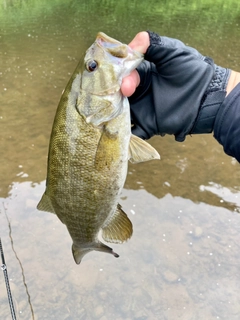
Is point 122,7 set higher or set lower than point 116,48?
lower

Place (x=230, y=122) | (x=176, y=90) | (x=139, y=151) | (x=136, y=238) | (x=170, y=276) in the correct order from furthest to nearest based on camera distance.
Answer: (x=136, y=238), (x=170, y=276), (x=176, y=90), (x=230, y=122), (x=139, y=151)

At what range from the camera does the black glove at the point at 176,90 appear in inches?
75.9

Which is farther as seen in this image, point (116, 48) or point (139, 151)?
point (139, 151)

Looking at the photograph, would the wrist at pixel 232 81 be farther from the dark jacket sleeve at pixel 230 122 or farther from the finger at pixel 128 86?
the finger at pixel 128 86

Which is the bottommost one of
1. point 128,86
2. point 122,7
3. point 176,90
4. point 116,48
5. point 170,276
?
point 122,7

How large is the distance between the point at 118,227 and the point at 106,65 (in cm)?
85

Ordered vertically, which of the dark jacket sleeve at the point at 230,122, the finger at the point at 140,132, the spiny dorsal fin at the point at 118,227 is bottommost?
the spiny dorsal fin at the point at 118,227

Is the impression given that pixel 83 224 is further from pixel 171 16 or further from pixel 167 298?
pixel 171 16

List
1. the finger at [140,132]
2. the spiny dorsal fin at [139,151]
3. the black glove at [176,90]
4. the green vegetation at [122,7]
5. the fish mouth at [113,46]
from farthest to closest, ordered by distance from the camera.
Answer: the green vegetation at [122,7] → the finger at [140,132] → the black glove at [176,90] → the spiny dorsal fin at [139,151] → the fish mouth at [113,46]

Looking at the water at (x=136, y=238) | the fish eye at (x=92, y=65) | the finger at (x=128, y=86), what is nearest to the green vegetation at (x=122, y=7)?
the water at (x=136, y=238)

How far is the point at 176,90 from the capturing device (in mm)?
2010

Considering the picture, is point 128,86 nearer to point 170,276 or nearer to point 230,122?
point 230,122

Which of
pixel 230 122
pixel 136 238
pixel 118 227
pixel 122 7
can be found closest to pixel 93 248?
pixel 118 227

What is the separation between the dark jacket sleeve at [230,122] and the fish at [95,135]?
425mm
